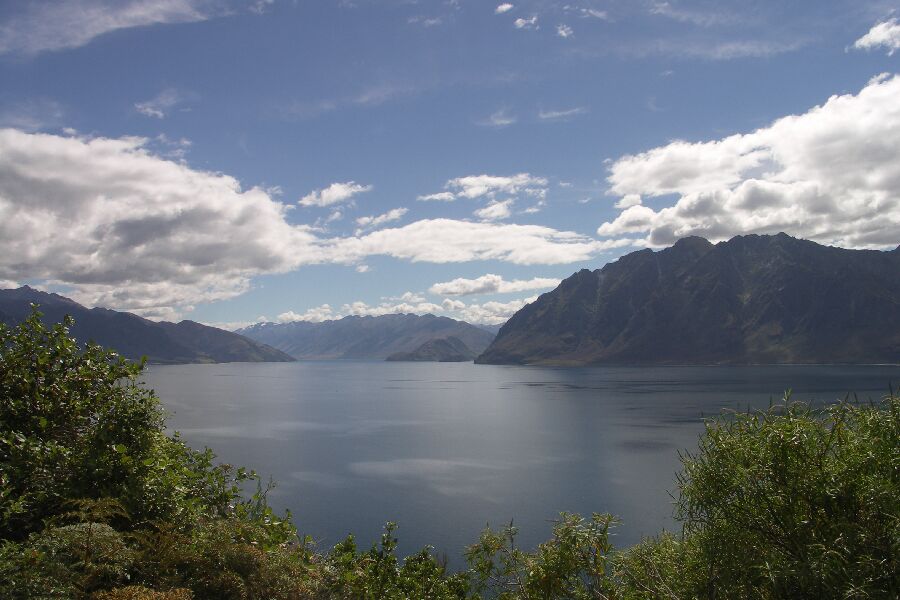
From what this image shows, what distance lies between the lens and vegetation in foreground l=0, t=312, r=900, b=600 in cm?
1102

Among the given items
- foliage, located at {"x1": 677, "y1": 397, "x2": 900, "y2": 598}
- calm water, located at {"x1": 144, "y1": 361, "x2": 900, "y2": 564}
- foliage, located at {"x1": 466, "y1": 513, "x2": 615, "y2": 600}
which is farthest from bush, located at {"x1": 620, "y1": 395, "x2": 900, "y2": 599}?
calm water, located at {"x1": 144, "y1": 361, "x2": 900, "y2": 564}

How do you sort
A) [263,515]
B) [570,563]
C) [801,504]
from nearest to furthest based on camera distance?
[801,504] < [263,515] < [570,563]

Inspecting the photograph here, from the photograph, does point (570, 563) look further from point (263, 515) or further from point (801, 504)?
point (263, 515)

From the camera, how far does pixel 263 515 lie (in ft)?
56.9

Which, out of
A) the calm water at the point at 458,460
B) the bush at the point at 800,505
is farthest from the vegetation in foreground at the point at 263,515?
the calm water at the point at 458,460

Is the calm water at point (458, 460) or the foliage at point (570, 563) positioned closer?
the foliage at point (570, 563)

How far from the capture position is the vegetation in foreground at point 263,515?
36.1ft

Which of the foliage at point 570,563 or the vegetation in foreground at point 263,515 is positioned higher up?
the vegetation in foreground at point 263,515

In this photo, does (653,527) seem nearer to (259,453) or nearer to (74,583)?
(74,583)

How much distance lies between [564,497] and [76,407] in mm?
62525

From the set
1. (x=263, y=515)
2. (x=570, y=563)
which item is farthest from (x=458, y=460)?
(x=263, y=515)

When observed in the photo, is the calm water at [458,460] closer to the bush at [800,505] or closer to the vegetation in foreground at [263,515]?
the bush at [800,505]

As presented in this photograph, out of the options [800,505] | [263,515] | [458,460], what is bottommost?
[458,460]

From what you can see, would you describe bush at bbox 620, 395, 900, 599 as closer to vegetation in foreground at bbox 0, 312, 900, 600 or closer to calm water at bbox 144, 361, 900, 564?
vegetation in foreground at bbox 0, 312, 900, 600
